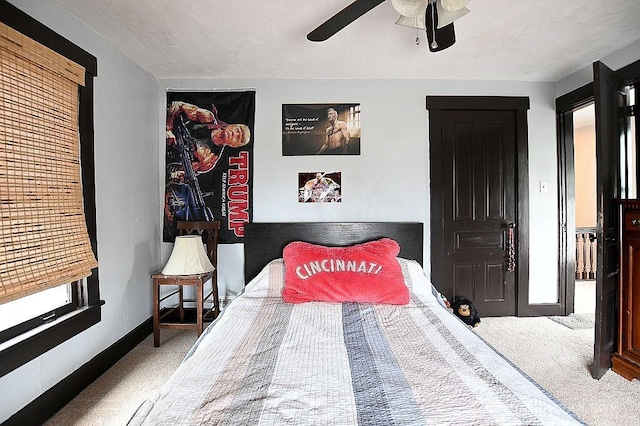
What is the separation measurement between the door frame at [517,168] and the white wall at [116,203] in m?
2.47

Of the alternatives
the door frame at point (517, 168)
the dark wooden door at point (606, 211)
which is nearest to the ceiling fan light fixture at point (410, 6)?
the dark wooden door at point (606, 211)

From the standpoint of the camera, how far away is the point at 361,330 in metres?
1.79

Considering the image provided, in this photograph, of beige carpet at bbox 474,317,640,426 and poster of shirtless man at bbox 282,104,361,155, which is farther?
poster of shirtless man at bbox 282,104,361,155

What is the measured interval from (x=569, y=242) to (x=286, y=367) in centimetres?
319

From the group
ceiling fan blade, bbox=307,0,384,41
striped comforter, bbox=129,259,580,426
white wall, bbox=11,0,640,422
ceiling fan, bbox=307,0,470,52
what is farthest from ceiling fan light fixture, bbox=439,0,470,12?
white wall, bbox=11,0,640,422

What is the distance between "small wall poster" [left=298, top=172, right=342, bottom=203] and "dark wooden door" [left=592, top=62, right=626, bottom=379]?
1862mm

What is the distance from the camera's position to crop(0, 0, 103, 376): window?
5.64ft

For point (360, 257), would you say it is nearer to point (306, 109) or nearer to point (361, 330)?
point (361, 330)

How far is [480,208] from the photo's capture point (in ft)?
11.0

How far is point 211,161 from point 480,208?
248 centimetres

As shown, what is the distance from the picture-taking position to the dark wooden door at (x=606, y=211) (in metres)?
2.23

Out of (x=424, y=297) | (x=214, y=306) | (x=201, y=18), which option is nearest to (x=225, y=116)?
(x=201, y=18)

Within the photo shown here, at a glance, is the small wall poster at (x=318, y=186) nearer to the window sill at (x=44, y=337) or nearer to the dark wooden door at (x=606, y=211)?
the window sill at (x=44, y=337)

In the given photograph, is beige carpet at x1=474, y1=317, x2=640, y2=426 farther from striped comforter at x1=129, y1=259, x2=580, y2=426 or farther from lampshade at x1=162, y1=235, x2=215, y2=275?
lampshade at x1=162, y1=235, x2=215, y2=275
